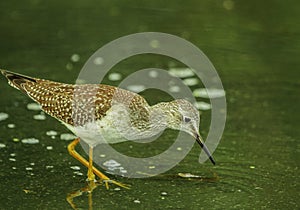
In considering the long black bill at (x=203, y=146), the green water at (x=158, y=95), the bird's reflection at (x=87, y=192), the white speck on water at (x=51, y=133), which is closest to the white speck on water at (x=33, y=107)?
the green water at (x=158, y=95)

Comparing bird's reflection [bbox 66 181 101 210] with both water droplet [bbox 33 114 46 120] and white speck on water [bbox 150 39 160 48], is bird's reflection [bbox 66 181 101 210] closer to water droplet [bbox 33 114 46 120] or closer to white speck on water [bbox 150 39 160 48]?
water droplet [bbox 33 114 46 120]

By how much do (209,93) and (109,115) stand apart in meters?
3.20

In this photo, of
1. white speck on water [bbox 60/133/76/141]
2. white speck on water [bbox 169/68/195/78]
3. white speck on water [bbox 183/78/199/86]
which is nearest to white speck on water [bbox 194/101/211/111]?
white speck on water [bbox 183/78/199/86]

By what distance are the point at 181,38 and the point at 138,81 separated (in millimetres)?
2237

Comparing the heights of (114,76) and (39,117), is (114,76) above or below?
above

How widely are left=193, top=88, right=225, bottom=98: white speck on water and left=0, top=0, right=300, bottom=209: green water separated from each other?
0.58ft

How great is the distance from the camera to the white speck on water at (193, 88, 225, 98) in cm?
1111

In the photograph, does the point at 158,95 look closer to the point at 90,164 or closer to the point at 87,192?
the point at 90,164

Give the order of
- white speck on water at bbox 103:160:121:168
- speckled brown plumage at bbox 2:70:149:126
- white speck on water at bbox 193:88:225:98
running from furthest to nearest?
white speck on water at bbox 193:88:225:98, white speck on water at bbox 103:160:121:168, speckled brown plumage at bbox 2:70:149:126

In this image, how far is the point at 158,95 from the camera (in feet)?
36.6

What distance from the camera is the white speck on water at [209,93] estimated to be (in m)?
11.1

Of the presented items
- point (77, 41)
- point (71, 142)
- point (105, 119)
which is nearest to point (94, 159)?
point (71, 142)

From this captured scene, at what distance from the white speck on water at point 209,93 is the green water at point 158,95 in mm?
178

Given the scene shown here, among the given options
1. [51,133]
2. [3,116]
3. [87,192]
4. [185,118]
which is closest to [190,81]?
[51,133]
